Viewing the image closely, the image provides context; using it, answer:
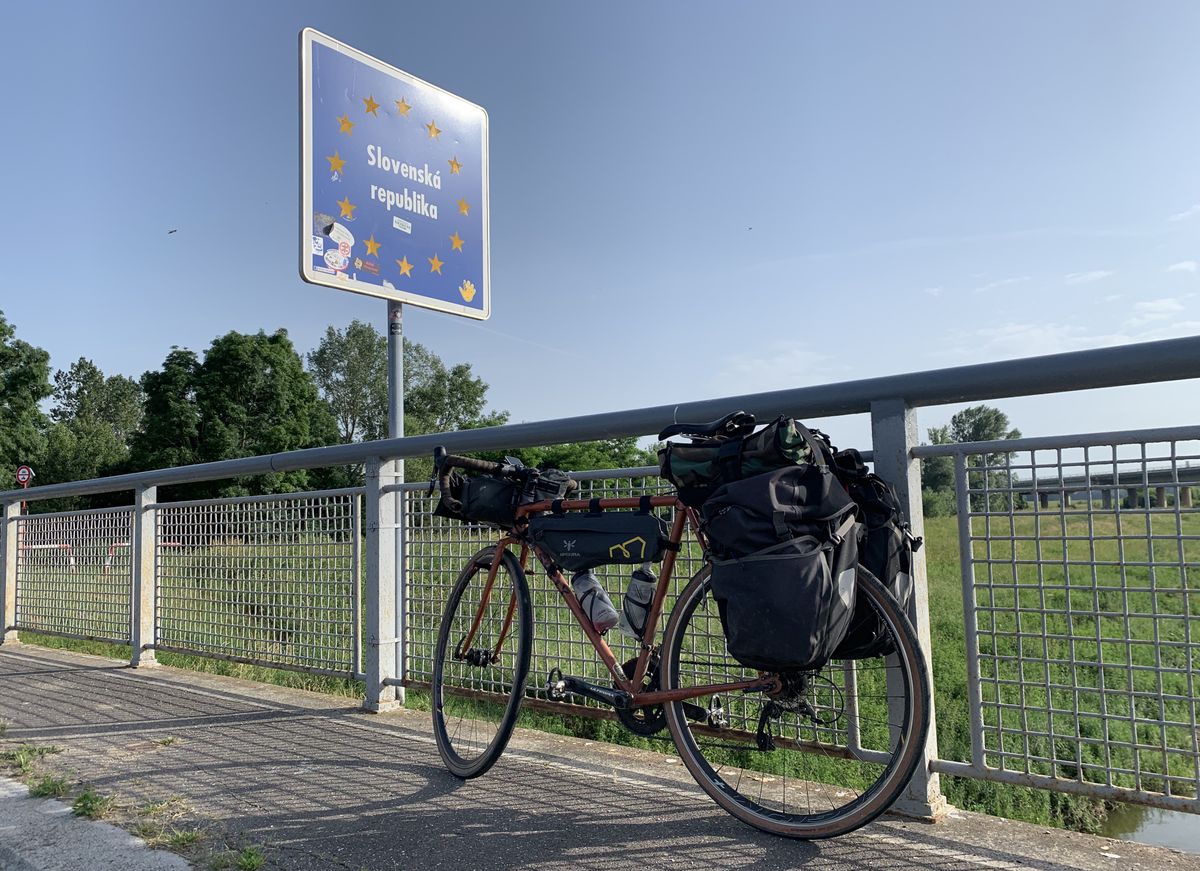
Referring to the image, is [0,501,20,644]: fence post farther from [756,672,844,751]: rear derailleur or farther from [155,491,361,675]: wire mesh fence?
[756,672,844,751]: rear derailleur

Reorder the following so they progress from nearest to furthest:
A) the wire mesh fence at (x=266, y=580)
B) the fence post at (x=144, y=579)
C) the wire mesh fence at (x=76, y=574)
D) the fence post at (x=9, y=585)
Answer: the wire mesh fence at (x=266, y=580) → the fence post at (x=144, y=579) → the wire mesh fence at (x=76, y=574) → the fence post at (x=9, y=585)

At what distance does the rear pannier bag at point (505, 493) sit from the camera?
10.6ft

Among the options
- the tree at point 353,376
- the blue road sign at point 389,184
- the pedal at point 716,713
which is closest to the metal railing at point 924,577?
the pedal at point 716,713

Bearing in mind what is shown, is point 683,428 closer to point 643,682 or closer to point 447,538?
point 643,682

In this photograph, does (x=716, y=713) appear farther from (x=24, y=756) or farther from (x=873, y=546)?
(x=24, y=756)

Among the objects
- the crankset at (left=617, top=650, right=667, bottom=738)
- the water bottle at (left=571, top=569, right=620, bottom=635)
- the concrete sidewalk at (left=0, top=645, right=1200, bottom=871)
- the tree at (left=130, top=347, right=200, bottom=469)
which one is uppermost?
the tree at (left=130, top=347, right=200, bottom=469)

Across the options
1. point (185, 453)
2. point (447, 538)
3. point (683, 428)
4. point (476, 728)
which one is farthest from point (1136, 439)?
point (185, 453)

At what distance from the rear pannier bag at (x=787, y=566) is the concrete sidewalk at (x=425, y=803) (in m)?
0.65

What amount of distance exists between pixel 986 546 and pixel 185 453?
4580cm

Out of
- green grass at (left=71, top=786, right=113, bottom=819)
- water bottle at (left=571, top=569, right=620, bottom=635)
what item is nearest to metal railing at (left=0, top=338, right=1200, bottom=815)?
water bottle at (left=571, top=569, right=620, bottom=635)

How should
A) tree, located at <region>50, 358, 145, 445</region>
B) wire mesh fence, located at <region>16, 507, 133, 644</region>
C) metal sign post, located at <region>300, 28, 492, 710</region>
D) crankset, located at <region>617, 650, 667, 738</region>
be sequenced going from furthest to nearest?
tree, located at <region>50, 358, 145, 445</region> < wire mesh fence, located at <region>16, 507, 133, 644</region> < metal sign post, located at <region>300, 28, 492, 710</region> < crankset, located at <region>617, 650, 667, 738</region>

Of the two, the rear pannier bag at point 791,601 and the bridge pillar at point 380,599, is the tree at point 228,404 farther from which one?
the rear pannier bag at point 791,601

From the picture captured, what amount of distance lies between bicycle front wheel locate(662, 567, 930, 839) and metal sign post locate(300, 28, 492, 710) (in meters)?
3.06

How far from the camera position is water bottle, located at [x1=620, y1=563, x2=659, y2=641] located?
2.89 m
